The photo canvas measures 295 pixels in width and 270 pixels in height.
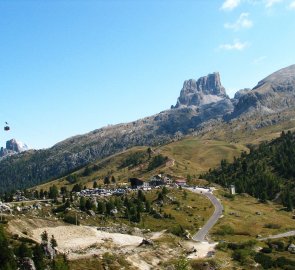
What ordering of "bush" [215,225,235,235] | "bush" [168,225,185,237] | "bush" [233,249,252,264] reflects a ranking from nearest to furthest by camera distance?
"bush" [233,249,252,264]
"bush" [168,225,185,237]
"bush" [215,225,235,235]

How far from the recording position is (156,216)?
166m

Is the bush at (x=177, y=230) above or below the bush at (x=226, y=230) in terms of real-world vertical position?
above

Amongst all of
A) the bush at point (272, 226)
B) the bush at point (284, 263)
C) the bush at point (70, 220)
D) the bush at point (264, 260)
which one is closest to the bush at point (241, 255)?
the bush at point (264, 260)

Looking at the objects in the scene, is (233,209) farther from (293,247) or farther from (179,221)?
(293,247)

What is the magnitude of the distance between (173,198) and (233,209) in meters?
26.5

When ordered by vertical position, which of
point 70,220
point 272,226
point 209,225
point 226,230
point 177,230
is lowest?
point 272,226

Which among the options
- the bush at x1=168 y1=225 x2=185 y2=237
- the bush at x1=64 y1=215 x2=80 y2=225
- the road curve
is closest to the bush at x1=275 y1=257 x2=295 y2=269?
the road curve

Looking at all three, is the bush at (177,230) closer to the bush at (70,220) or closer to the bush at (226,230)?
the bush at (226,230)

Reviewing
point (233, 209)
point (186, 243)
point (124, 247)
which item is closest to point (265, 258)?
point (186, 243)

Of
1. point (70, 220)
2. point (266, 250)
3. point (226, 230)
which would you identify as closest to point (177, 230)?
point (226, 230)

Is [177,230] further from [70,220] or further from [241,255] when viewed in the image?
[70,220]

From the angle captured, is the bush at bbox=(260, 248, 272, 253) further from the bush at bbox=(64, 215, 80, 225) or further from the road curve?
the bush at bbox=(64, 215, 80, 225)

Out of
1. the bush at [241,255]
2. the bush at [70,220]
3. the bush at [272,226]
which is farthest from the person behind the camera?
the bush at [272,226]

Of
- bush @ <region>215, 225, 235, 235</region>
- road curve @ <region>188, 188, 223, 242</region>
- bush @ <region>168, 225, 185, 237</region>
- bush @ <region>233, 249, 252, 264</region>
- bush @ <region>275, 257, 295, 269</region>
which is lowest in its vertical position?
bush @ <region>275, 257, 295, 269</region>
